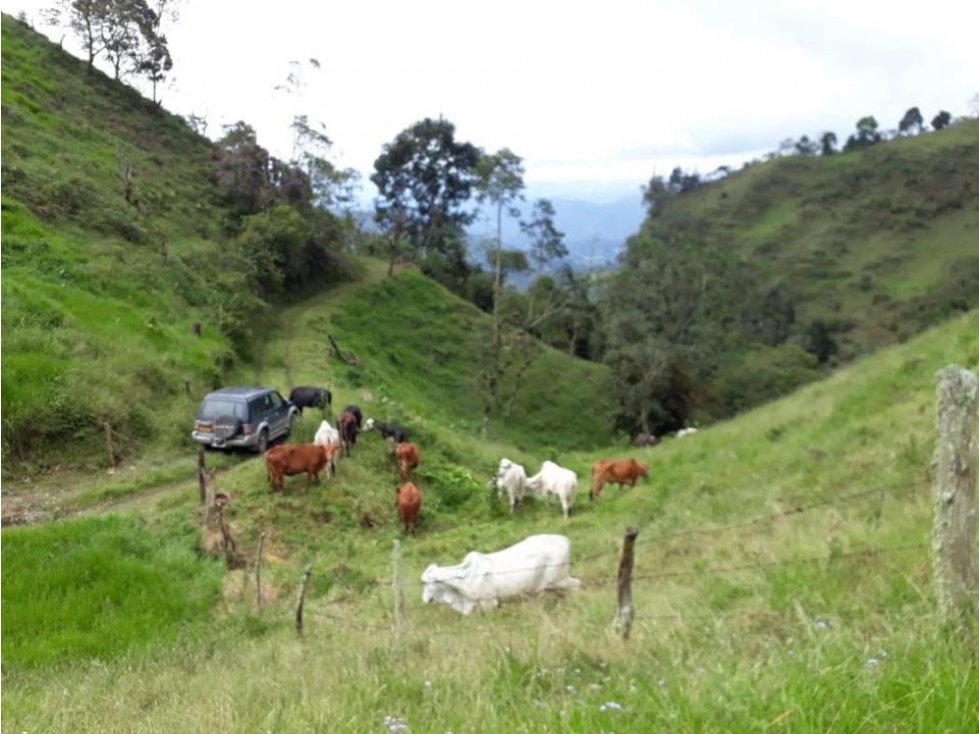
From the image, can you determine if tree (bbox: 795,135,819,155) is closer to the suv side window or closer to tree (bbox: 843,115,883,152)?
tree (bbox: 843,115,883,152)

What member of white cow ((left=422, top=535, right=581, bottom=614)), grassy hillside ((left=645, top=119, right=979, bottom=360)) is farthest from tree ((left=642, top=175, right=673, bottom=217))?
white cow ((left=422, top=535, right=581, bottom=614))

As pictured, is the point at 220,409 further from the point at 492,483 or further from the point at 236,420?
the point at 492,483

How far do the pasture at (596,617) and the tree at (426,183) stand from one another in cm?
3711

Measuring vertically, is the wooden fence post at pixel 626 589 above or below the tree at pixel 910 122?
below

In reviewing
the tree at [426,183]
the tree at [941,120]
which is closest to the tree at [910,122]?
the tree at [941,120]

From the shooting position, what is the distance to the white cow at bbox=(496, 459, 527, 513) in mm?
17672

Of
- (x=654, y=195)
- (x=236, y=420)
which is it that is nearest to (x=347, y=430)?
(x=236, y=420)

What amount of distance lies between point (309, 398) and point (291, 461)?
5658 mm

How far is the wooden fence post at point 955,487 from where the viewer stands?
479 centimetres

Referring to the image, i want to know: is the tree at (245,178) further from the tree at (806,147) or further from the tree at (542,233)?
the tree at (806,147)

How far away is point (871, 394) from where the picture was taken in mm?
18047

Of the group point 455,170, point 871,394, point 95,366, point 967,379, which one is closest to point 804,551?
point 967,379

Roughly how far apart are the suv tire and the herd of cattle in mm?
1670

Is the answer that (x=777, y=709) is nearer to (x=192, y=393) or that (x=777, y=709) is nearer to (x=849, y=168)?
(x=192, y=393)
